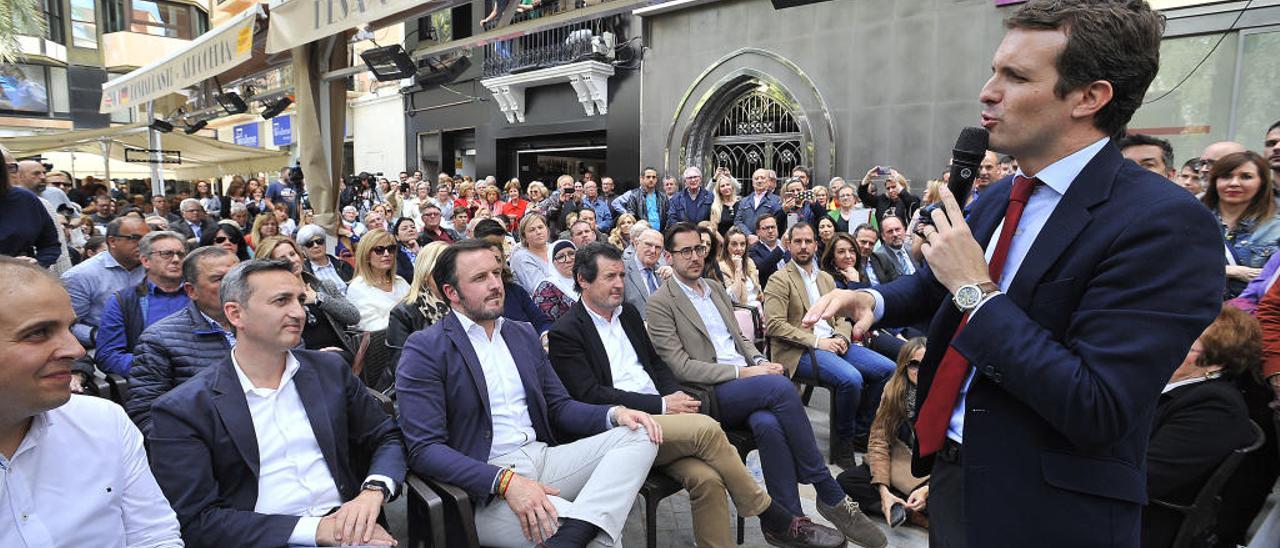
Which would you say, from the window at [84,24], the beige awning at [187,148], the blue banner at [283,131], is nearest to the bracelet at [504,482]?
the beige awning at [187,148]

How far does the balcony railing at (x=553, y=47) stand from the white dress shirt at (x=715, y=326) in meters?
9.44

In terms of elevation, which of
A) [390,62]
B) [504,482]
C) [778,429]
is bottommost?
A: [778,429]

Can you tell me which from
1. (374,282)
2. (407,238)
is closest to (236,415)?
(374,282)

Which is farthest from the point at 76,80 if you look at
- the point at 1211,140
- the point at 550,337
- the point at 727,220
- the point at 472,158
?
the point at 1211,140

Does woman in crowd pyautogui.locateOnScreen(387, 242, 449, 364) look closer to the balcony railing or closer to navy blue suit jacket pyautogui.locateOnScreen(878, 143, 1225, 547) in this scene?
navy blue suit jacket pyautogui.locateOnScreen(878, 143, 1225, 547)

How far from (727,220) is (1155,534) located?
6.30m

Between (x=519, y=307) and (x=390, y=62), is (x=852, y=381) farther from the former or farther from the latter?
(x=390, y=62)

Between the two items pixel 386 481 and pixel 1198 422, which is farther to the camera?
pixel 386 481

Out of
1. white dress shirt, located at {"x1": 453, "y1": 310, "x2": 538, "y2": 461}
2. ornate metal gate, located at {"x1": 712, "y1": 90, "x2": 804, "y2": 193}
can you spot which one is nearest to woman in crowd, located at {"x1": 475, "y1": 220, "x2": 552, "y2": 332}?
white dress shirt, located at {"x1": 453, "y1": 310, "x2": 538, "y2": 461}

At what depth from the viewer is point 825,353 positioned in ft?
14.6

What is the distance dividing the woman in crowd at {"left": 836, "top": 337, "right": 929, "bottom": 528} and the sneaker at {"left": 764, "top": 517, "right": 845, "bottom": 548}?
1.45ft

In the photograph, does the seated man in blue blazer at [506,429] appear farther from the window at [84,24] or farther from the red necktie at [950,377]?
the window at [84,24]

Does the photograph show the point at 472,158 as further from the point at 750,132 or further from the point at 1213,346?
the point at 1213,346

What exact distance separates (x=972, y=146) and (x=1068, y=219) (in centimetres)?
41
